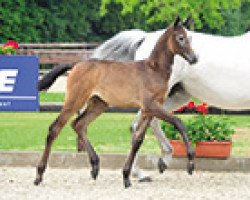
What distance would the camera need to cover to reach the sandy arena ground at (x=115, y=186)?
30.2 feet

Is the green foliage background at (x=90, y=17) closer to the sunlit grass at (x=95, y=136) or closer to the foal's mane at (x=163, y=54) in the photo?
the sunlit grass at (x=95, y=136)

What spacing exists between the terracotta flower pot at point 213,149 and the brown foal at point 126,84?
144 cm

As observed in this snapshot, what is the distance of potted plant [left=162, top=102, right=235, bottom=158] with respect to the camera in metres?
11.3

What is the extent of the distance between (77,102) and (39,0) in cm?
4126

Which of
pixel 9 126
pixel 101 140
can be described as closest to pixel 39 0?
pixel 9 126

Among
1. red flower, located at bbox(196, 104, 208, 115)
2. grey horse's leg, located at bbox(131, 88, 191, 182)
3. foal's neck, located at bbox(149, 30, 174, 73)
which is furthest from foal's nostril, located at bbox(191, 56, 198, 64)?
red flower, located at bbox(196, 104, 208, 115)

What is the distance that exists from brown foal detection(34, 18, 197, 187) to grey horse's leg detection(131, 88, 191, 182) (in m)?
0.63

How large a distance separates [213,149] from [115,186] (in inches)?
69.3

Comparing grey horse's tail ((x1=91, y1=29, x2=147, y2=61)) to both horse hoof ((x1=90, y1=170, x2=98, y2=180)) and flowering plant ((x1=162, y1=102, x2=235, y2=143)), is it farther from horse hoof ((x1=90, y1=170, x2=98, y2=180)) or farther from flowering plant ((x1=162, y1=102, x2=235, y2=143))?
horse hoof ((x1=90, y1=170, x2=98, y2=180))

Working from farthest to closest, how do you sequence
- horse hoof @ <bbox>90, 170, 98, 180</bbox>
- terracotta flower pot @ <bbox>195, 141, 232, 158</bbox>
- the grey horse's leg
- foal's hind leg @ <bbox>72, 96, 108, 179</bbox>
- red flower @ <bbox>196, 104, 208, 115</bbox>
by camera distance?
red flower @ <bbox>196, 104, 208, 115</bbox> < terracotta flower pot @ <bbox>195, 141, 232, 158</bbox> < the grey horse's leg < foal's hind leg @ <bbox>72, 96, 108, 179</bbox> < horse hoof @ <bbox>90, 170, 98, 180</bbox>

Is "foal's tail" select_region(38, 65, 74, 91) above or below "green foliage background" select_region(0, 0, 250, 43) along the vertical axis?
above

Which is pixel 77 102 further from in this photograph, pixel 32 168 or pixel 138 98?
pixel 32 168

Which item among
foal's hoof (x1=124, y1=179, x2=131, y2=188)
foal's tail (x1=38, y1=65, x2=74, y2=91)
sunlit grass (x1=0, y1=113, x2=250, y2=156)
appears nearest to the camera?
foal's hoof (x1=124, y1=179, x2=131, y2=188)

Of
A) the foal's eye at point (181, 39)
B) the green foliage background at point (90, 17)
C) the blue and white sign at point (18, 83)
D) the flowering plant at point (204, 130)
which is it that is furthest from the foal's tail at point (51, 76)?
the green foliage background at point (90, 17)
